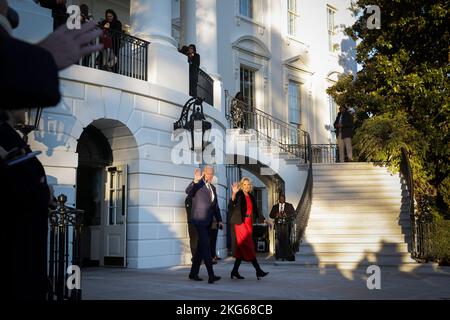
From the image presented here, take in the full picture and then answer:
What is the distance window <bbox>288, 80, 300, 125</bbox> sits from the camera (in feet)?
84.6

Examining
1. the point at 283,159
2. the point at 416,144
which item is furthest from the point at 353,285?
the point at 283,159

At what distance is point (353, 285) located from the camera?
909cm

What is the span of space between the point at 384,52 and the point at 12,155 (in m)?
Result: 19.1

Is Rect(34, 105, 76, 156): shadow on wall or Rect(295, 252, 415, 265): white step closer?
Rect(34, 105, 76, 156): shadow on wall

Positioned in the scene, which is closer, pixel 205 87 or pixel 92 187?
pixel 92 187

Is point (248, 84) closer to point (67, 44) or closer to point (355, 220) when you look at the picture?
point (355, 220)

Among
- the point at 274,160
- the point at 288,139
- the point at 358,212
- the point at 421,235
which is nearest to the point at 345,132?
the point at 274,160

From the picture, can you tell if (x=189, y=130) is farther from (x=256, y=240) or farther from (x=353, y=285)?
(x=256, y=240)

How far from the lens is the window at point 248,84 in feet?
78.3

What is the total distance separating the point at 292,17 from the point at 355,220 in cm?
1418

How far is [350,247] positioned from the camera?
1361 cm

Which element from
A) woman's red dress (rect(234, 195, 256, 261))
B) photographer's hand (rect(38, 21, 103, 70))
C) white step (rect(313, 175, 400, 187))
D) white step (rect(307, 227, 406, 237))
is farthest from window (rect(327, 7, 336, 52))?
photographer's hand (rect(38, 21, 103, 70))

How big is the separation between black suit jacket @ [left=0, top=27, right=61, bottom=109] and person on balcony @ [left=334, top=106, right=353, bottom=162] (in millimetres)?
18548

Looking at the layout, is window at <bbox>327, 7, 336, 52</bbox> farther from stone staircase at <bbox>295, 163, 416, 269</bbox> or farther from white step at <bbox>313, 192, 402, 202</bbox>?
white step at <bbox>313, 192, 402, 202</bbox>
